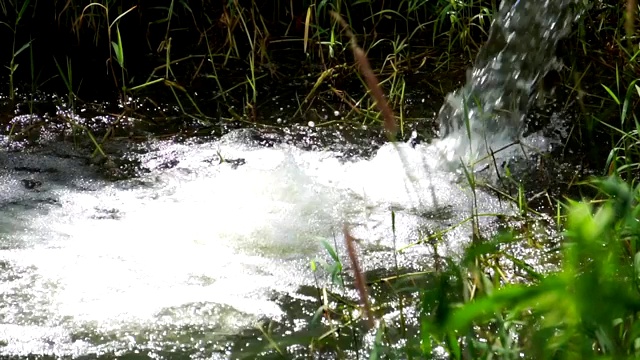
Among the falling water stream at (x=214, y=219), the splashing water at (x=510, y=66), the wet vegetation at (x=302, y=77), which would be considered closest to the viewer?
the falling water stream at (x=214, y=219)

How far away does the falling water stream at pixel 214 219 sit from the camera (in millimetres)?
1670

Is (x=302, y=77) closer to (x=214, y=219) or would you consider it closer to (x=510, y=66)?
(x=510, y=66)

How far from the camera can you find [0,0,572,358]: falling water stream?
A: 5.48 feet

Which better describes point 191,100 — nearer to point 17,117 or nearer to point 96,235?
point 17,117

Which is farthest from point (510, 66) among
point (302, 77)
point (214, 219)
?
point (214, 219)

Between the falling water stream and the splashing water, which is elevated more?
the splashing water

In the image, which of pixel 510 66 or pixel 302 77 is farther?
pixel 302 77

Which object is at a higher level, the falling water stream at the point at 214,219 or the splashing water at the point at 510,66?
the splashing water at the point at 510,66

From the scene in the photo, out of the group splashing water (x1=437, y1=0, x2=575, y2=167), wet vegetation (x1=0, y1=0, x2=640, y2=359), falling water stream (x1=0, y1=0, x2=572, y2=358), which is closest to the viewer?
falling water stream (x1=0, y1=0, x2=572, y2=358)

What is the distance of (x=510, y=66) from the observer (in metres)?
2.88

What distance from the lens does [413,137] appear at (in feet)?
8.80

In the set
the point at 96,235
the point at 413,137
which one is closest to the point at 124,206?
the point at 96,235

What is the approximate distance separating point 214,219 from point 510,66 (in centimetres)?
134

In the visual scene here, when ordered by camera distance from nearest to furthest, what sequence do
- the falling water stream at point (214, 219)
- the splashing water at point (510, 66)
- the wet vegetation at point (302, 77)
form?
the falling water stream at point (214, 219)
the wet vegetation at point (302, 77)
the splashing water at point (510, 66)
